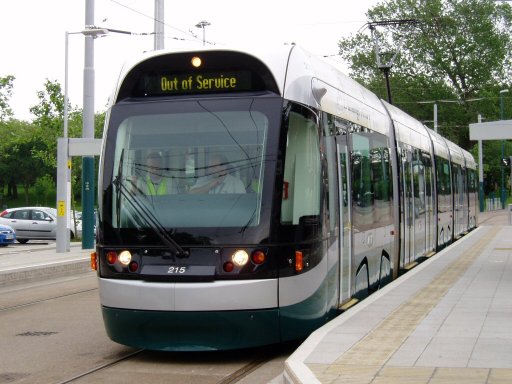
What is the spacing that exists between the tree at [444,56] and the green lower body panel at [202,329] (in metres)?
61.5

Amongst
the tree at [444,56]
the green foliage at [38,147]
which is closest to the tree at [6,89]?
the green foliage at [38,147]

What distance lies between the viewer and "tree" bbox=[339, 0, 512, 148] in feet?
230

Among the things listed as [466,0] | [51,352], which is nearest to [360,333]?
[51,352]

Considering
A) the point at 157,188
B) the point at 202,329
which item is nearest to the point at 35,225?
the point at 157,188

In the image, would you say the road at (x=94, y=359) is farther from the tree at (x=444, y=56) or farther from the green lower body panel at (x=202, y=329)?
the tree at (x=444, y=56)

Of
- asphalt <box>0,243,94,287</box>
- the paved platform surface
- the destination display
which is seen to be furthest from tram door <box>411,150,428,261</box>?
the destination display

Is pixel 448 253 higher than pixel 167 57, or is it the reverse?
pixel 167 57

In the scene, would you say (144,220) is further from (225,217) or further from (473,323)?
(473,323)

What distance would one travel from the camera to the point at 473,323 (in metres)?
10.1

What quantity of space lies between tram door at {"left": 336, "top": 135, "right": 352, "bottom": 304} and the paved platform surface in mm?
334

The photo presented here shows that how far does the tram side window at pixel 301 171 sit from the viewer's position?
360 inches

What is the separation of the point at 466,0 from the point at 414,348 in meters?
65.9

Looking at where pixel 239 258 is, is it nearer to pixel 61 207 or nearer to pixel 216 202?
pixel 216 202

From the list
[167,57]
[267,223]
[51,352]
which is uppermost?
[167,57]
